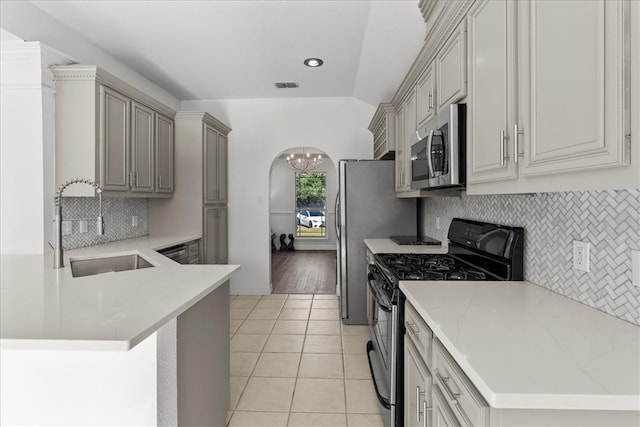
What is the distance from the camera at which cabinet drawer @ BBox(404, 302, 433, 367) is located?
135cm

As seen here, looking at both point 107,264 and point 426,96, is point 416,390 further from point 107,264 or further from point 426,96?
point 107,264

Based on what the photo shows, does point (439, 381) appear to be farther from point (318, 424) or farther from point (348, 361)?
point (348, 361)

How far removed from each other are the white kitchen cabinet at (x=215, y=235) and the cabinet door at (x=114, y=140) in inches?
48.7

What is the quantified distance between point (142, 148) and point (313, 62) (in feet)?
6.23

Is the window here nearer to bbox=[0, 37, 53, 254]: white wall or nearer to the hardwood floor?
the hardwood floor

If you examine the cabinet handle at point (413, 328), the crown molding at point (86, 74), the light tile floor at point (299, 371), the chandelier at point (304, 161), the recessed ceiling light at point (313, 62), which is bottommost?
the light tile floor at point (299, 371)

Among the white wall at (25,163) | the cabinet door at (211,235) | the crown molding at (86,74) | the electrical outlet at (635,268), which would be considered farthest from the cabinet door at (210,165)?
the electrical outlet at (635,268)

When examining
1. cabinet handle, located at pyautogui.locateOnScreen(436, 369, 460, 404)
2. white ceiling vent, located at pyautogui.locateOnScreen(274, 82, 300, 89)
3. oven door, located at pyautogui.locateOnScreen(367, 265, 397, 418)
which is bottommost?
oven door, located at pyautogui.locateOnScreen(367, 265, 397, 418)

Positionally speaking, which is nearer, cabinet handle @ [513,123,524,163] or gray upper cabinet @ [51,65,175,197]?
cabinet handle @ [513,123,524,163]

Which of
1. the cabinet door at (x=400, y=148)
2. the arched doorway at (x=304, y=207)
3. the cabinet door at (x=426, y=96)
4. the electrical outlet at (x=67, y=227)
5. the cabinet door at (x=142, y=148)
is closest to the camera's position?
the cabinet door at (x=426, y=96)

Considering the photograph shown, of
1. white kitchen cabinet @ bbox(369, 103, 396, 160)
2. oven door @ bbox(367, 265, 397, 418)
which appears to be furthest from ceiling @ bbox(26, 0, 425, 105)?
oven door @ bbox(367, 265, 397, 418)

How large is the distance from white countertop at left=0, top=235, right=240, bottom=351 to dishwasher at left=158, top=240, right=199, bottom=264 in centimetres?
127

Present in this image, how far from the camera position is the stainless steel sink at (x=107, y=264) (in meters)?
2.58

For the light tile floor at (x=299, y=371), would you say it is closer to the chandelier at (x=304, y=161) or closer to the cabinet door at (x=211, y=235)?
the cabinet door at (x=211, y=235)
